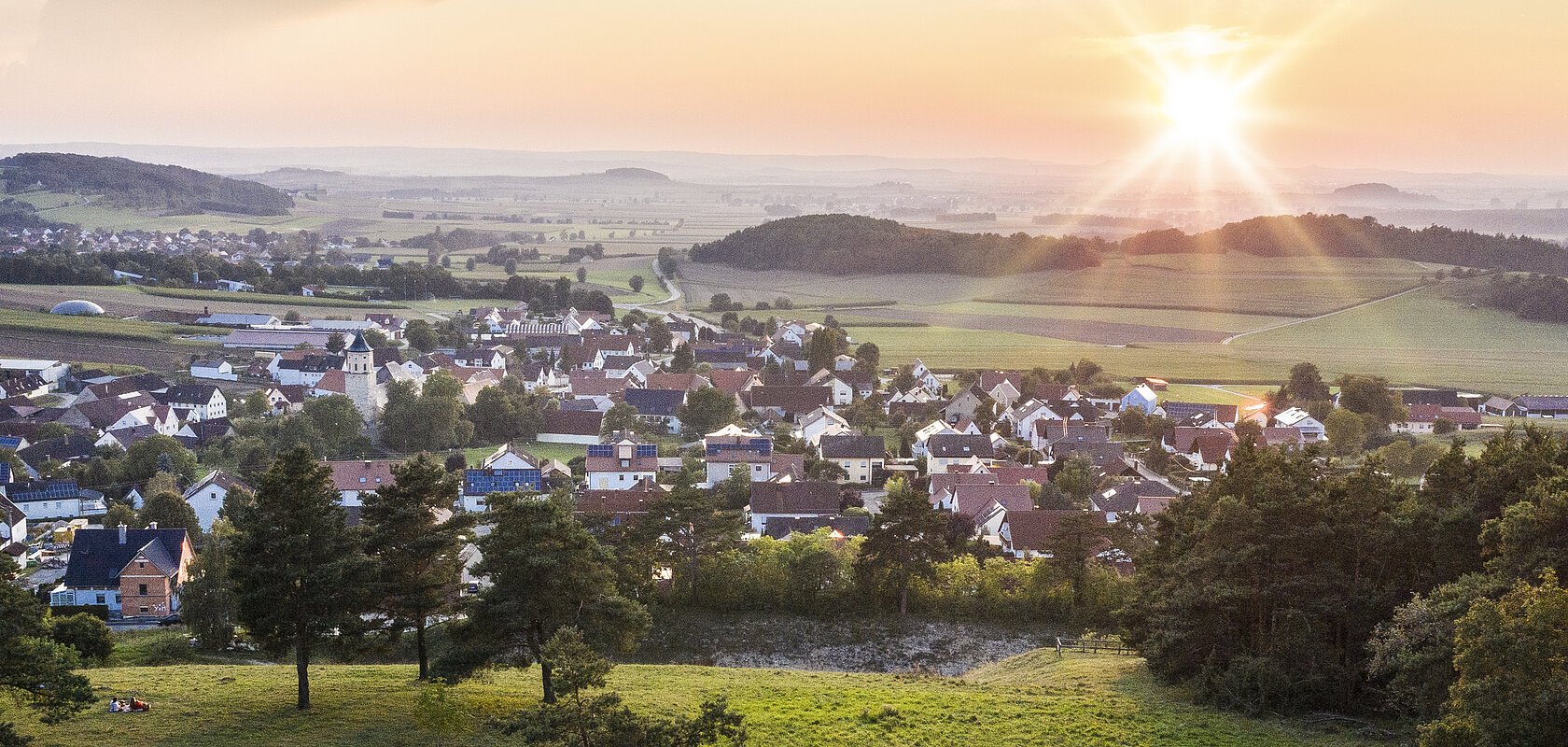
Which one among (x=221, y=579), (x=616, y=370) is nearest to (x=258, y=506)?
(x=221, y=579)

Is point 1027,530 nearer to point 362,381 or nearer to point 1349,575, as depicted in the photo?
point 1349,575

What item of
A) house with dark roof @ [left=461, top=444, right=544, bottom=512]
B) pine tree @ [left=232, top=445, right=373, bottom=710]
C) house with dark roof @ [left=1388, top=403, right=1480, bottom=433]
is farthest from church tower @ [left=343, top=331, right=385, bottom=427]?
house with dark roof @ [left=1388, top=403, right=1480, bottom=433]

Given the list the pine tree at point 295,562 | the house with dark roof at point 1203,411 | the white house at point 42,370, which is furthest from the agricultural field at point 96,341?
the pine tree at point 295,562

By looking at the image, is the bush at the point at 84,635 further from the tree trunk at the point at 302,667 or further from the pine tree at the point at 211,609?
the pine tree at the point at 211,609

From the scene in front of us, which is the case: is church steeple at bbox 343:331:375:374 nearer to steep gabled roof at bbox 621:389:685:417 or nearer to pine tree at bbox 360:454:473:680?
steep gabled roof at bbox 621:389:685:417

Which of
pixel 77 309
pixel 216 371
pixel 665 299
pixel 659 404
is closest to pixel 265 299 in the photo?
pixel 77 309

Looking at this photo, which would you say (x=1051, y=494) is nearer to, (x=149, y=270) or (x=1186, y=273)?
(x=1186, y=273)
